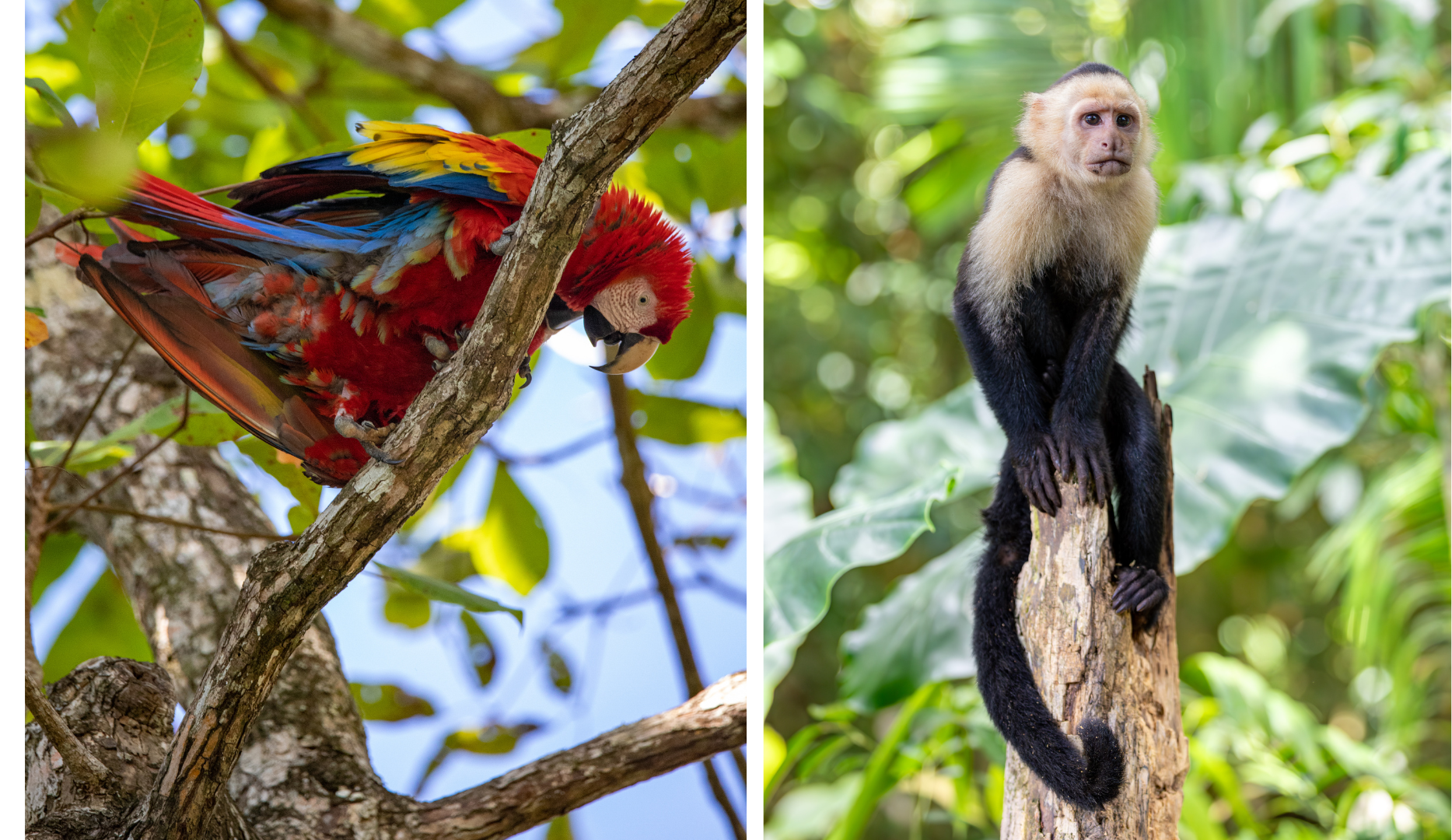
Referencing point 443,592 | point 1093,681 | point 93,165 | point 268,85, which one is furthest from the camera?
Answer: point 268,85

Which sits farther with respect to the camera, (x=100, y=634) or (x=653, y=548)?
(x=653, y=548)

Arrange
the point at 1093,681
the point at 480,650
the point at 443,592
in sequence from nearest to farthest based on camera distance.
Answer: the point at 1093,681 < the point at 443,592 < the point at 480,650

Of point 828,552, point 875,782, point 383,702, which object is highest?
point 828,552

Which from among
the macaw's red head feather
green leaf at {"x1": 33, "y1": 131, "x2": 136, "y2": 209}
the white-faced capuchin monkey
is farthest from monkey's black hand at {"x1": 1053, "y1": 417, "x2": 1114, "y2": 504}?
green leaf at {"x1": 33, "y1": 131, "x2": 136, "y2": 209}

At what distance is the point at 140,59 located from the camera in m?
0.96

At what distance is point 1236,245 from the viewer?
1984 mm

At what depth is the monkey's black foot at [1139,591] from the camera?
1.03m

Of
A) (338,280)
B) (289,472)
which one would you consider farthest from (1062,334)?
(289,472)

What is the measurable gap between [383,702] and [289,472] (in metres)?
0.34

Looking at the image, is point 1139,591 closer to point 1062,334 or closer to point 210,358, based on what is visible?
point 1062,334

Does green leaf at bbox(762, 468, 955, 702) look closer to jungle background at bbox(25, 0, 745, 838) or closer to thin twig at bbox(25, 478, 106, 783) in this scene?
Result: jungle background at bbox(25, 0, 745, 838)

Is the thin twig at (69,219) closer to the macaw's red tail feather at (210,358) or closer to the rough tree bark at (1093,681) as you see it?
the macaw's red tail feather at (210,358)

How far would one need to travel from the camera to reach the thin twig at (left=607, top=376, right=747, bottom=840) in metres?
1.37

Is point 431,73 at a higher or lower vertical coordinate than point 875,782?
higher
